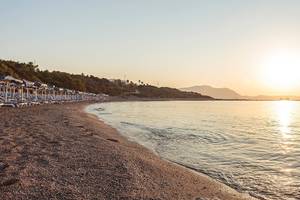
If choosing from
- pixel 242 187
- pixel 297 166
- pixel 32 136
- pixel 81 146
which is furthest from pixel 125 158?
pixel 297 166

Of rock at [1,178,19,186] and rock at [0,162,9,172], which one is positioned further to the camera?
rock at [0,162,9,172]

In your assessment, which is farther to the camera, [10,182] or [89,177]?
[89,177]

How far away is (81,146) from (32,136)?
2.53 meters

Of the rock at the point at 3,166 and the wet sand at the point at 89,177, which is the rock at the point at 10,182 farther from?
the rock at the point at 3,166

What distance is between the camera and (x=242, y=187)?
29.8 feet

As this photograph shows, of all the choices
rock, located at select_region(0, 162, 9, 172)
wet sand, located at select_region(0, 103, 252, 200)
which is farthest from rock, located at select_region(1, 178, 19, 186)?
rock, located at select_region(0, 162, 9, 172)

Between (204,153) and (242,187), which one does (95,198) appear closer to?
(242,187)

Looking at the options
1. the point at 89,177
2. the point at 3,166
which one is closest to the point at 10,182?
the point at 3,166

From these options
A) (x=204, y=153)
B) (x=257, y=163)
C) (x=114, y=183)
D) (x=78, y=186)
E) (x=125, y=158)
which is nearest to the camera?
(x=78, y=186)

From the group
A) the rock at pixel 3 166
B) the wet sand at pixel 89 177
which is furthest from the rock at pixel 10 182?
the rock at pixel 3 166

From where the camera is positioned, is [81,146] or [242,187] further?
[81,146]

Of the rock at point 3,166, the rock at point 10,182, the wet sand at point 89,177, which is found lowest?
the wet sand at point 89,177

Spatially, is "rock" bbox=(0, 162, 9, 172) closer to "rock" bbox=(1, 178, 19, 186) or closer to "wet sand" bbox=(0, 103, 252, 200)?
"wet sand" bbox=(0, 103, 252, 200)

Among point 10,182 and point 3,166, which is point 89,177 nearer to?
point 10,182
